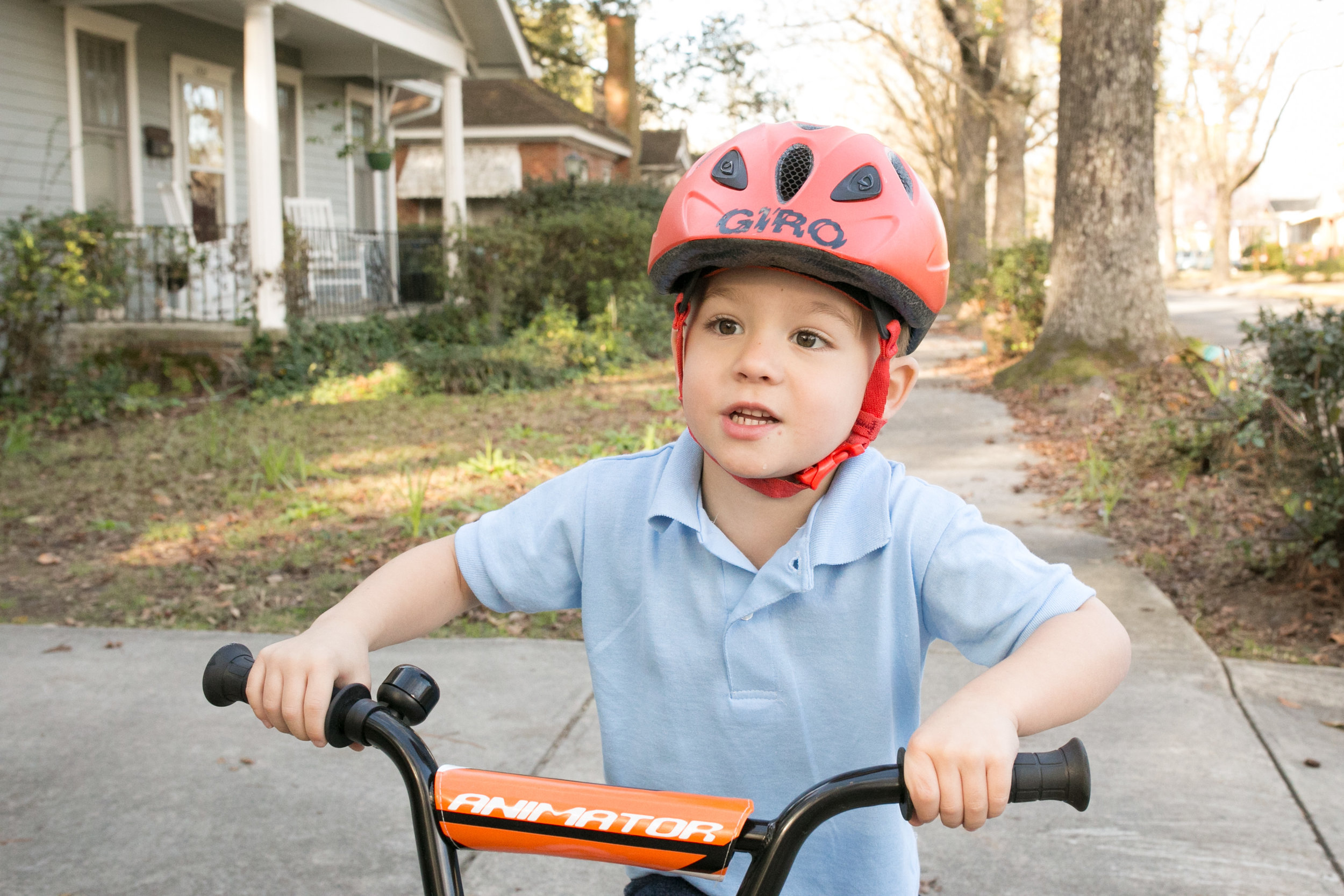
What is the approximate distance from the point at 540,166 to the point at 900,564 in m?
27.1

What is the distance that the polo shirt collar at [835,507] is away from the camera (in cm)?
177

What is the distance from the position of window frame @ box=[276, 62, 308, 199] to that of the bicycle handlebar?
1439 centimetres

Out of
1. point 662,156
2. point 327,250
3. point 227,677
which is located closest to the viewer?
point 227,677

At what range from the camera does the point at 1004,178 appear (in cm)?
2080

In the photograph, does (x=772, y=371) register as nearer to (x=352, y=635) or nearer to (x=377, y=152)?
(x=352, y=635)

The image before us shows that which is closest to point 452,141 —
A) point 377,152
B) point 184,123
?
point 377,152

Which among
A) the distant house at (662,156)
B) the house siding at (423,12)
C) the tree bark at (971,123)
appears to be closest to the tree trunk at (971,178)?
the tree bark at (971,123)

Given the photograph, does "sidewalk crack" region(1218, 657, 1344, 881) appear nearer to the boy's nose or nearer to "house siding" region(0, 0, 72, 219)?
the boy's nose

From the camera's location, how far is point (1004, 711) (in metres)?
1.42

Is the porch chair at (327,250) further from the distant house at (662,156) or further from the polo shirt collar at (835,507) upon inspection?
the distant house at (662,156)

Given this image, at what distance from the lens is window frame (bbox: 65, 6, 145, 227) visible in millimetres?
11195

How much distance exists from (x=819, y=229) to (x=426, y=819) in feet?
3.25

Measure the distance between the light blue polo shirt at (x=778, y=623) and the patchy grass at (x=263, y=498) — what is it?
290 cm

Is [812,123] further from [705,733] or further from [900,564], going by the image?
[705,733]
